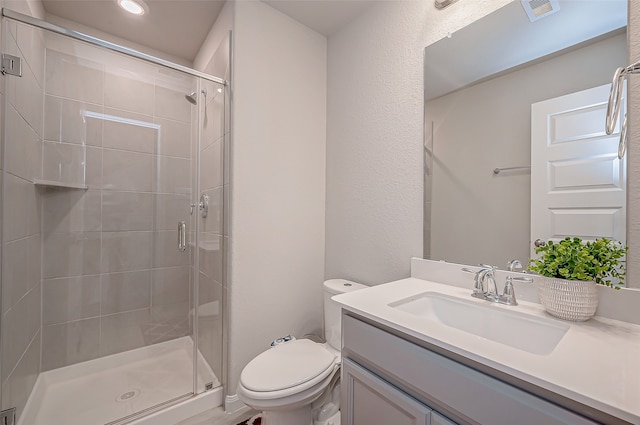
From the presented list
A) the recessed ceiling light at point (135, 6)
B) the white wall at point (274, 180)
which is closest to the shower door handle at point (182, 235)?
the white wall at point (274, 180)

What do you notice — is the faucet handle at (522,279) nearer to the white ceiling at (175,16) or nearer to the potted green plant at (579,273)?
the potted green plant at (579,273)

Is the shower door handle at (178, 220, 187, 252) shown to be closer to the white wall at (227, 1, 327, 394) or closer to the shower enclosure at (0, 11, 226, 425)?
the shower enclosure at (0, 11, 226, 425)

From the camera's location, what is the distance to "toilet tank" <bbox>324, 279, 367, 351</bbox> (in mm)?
1511

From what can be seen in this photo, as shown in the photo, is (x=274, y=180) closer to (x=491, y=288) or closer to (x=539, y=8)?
(x=491, y=288)

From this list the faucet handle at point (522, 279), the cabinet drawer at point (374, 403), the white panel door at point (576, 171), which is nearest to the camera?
the cabinet drawer at point (374, 403)

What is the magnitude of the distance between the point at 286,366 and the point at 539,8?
1871 mm

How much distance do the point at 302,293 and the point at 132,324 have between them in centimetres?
136

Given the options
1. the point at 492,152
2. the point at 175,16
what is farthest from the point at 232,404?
the point at 175,16

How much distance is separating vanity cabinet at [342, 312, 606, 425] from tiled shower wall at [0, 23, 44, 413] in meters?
1.55

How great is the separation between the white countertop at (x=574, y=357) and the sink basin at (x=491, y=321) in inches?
1.3

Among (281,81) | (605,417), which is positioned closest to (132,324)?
(281,81)

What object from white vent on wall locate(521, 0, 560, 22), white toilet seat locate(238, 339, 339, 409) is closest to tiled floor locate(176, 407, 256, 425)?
white toilet seat locate(238, 339, 339, 409)

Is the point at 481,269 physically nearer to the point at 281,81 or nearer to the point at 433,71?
the point at 433,71

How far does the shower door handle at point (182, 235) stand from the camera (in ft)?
6.27
